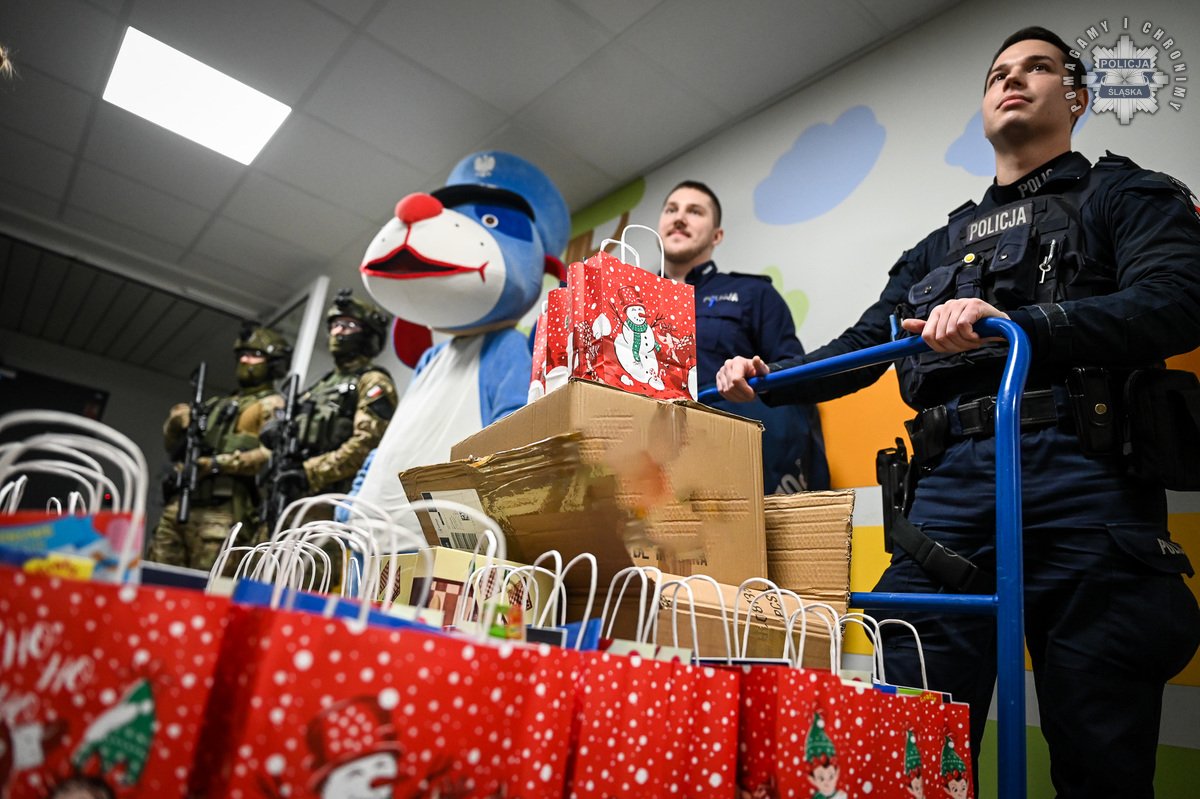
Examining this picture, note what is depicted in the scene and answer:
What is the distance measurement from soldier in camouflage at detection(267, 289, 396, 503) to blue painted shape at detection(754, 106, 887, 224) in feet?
5.06

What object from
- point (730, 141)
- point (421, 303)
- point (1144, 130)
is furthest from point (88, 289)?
point (1144, 130)

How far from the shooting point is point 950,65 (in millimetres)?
2008

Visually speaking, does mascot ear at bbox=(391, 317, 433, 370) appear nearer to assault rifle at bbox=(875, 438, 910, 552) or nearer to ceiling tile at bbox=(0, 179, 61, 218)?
assault rifle at bbox=(875, 438, 910, 552)

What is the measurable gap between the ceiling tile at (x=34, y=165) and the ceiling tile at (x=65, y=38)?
0.59 metres

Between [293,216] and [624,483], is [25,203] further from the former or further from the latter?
[624,483]

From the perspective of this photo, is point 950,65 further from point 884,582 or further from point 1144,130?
point 884,582

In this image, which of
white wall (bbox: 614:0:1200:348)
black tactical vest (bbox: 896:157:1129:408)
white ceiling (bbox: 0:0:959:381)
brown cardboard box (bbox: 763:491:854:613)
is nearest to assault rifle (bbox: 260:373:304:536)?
white ceiling (bbox: 0:0:959:381)

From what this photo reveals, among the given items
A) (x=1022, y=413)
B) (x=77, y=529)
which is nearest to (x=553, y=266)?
(x=1022, y=413)

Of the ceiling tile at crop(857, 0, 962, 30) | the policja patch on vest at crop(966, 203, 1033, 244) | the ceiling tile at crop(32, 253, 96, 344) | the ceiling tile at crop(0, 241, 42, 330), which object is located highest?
the ceiling tile at crop(857, 0, 962, 30)

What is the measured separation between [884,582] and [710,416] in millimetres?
421

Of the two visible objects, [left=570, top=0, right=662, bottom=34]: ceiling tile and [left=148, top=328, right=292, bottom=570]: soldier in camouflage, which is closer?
[left=570, top=0, right=662, bottom=34]: ceiling tile

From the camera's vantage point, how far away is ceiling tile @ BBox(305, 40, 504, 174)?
8.18ft

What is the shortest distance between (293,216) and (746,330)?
2.46 m

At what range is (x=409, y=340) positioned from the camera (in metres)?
2.55
